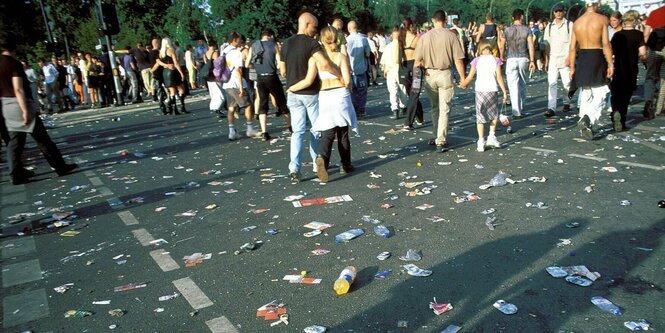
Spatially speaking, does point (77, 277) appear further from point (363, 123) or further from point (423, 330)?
point (363, 123)

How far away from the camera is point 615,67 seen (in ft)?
29.4

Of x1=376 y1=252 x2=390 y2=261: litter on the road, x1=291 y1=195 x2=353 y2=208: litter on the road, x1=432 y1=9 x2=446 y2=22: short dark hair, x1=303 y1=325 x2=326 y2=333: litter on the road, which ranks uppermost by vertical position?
x1=432 y1=9 x2=446 y2=22: short dark hair

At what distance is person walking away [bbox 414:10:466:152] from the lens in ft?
26.6

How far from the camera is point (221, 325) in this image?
11.2ft

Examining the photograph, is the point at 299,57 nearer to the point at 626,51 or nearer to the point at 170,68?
the point at 626,51

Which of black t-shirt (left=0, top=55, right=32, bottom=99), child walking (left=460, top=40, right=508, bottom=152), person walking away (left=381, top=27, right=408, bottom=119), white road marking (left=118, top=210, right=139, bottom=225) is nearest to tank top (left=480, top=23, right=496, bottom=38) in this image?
person walking away (left=381, top=27, right=408, bottom=119)

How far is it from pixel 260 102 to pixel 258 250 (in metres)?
6.01

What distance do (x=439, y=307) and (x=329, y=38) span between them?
15.2ft

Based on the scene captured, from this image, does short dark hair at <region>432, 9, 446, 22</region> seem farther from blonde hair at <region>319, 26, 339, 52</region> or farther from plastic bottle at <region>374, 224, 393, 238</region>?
plastic bottle at <region>374, 224, 393, 238</region>

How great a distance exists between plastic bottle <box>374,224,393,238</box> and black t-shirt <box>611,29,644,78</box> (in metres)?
6.15

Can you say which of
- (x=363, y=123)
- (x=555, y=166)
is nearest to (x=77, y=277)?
(x=555, y=166)

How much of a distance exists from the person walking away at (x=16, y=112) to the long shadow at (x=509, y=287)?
700 centimetres

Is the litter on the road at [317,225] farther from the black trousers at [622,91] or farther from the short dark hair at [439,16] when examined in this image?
the black trousers at [622,91]

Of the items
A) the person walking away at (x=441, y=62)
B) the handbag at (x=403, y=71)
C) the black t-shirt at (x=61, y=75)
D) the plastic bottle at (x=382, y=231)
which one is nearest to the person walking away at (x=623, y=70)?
the person walking away at (x=441, y=62)
